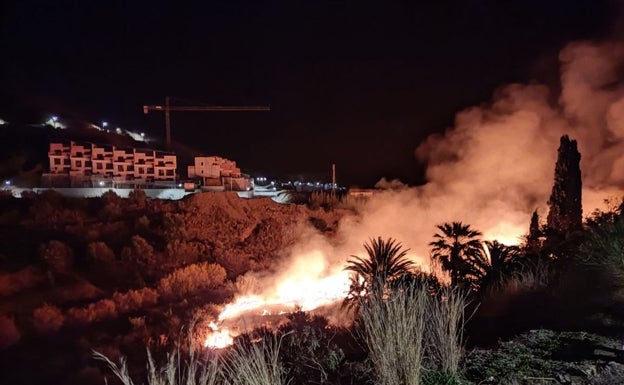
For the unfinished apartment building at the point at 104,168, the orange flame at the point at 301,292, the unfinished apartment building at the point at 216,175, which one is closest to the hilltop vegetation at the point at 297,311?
the orange flame at the point at 301,292

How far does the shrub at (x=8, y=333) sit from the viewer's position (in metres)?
14.3

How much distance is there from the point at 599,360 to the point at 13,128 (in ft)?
176

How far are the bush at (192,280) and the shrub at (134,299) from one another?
0.66 m

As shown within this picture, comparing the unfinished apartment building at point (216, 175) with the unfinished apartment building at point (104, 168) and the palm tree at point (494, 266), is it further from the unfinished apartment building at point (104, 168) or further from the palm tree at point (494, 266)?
the palm tree at point (494, 266)

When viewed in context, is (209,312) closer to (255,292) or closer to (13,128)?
(255,292)

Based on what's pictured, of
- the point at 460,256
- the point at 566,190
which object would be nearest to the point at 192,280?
the point at 460,256

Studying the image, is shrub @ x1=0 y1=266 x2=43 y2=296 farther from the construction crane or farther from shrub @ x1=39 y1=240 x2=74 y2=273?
the construction crane

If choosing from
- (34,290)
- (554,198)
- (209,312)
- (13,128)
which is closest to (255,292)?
(209,312)

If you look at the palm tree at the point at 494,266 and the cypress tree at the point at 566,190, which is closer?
the palm tree at the point at 494,266

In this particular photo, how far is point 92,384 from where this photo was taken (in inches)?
442

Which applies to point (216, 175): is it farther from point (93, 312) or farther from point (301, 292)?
point (93, 312)

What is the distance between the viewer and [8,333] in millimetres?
14578

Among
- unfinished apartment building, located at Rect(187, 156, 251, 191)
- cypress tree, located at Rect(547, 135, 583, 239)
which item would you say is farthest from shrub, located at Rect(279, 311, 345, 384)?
unfinished apartment building, located at Rect(187, 156, 251, 191)

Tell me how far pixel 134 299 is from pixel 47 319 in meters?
2.80
